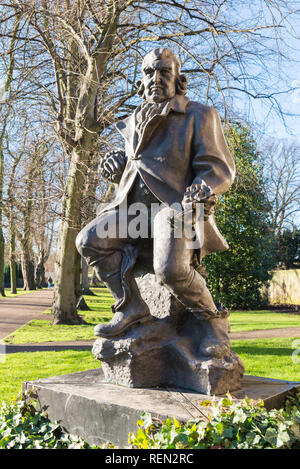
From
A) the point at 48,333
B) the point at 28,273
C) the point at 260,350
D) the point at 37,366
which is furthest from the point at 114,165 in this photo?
the point at 28,273

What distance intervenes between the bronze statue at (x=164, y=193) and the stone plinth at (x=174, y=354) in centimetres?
4

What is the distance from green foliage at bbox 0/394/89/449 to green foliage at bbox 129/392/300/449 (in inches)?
26.1

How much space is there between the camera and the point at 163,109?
363cm

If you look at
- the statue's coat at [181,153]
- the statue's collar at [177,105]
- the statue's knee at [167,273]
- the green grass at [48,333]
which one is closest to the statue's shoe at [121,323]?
the statue's knee at [167,273]

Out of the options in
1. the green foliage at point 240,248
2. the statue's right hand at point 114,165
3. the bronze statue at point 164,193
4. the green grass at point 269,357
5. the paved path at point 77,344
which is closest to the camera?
the bronze statue at point 164,193

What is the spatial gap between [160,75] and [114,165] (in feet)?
2.79

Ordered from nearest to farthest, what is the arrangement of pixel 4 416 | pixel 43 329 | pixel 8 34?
pixel 4 416 → pixel 8 34 → pixel 43 329

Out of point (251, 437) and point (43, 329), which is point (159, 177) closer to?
point (251, 437)

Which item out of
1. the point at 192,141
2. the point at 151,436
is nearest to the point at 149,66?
the point at 192,141

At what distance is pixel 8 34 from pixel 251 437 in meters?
11.2

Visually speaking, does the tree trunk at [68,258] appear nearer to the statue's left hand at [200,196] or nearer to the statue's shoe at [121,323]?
the statue's shoe at [121,323]

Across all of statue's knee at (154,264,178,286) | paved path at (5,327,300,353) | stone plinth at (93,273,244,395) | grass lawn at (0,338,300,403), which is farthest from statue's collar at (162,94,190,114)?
paved path at (5,327,300,353)

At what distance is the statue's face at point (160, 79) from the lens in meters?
3.64

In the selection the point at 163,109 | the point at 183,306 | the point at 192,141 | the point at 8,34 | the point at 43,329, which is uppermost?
the point at 8,34
